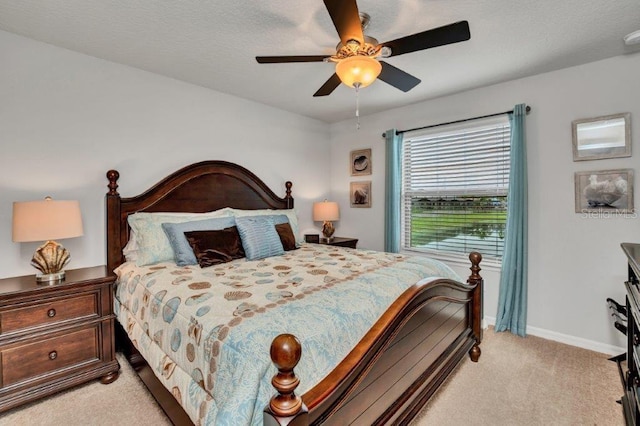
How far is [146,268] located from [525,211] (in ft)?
11.0

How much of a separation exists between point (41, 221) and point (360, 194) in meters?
3.37

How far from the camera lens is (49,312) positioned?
200 cm

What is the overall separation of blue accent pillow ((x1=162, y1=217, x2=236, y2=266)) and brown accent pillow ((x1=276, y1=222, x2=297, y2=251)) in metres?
0.51

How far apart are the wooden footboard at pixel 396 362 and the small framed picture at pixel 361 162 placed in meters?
2.12

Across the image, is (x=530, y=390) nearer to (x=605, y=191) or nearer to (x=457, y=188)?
(x=605, y=191)

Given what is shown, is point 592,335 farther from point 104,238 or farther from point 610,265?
point 104,238

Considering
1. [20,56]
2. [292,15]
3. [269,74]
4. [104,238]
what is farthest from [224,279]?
[20,56]

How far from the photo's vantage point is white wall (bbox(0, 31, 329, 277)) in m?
→ 2.26

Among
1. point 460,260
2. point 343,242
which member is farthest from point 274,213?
point 460,260

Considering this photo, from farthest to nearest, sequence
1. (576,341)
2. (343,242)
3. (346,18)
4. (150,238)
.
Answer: (343,242)
(576,341)
(150,238)
(346,18)

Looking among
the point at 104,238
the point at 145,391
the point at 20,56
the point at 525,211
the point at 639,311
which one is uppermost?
the point at 20,56

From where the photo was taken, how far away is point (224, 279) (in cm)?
200

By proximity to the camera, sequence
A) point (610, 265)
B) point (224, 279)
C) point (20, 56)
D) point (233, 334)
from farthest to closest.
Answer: point (610, 265) → point (20, 56) → point (224, 279) → point (233, 334)

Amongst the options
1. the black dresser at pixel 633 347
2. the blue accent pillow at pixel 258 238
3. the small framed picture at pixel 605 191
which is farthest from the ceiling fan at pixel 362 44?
the small framed picture at pixel 605 191
